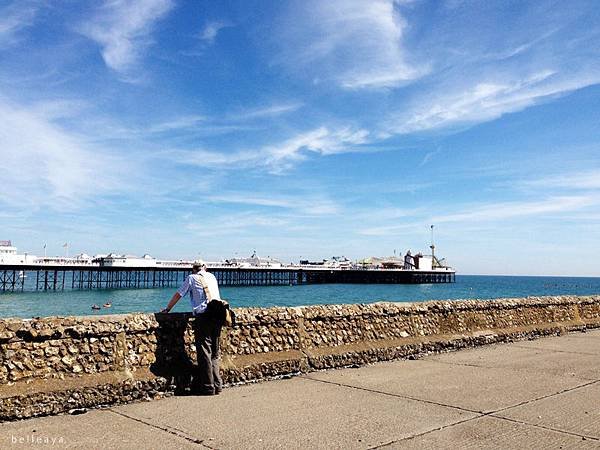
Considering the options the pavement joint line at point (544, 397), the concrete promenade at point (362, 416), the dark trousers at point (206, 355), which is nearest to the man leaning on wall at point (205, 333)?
the dark trousers at point (206, 355)

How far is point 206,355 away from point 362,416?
1895 mm

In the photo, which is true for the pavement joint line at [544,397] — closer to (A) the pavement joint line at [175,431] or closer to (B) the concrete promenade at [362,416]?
(B) the concrete promenade at [362,416]

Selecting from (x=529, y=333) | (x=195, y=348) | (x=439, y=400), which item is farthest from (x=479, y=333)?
(x=195, y=348)

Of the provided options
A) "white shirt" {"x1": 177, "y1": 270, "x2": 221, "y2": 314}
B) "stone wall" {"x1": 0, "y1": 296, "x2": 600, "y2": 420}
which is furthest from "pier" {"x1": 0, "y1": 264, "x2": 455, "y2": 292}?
"white shirt" {"x1": 177, "y1": 270, "x2": 221, "y2": 314}

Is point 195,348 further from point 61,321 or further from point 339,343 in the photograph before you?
point 339,343

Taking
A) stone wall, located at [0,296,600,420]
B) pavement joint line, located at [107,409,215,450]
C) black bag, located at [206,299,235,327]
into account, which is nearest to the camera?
pavement joint line, located at [107,409,215,450]

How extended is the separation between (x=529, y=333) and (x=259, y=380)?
7.23 meters

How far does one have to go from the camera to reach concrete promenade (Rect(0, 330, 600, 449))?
14.8 ft

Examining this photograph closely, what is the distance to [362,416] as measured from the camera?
5277 mm

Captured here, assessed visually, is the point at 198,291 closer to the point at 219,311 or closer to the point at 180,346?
the point at 219,311

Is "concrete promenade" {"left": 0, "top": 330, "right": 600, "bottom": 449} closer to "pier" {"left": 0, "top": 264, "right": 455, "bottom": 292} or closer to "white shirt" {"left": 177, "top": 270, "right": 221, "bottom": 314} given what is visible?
"white shirt" {"left": 177, "top": 270, "right": 221, "bottom": 314}

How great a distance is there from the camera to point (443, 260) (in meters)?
165

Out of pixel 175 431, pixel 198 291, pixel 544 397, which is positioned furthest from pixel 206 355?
pixel 544 397

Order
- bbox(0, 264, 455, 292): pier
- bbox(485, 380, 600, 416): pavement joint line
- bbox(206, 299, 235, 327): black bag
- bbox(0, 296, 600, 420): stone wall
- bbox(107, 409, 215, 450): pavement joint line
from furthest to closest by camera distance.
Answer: bbox(0, 264, 455, 292): pier → bbox(206, 299, 235, 327): black bag → bbox(485, 380, 600, 416): pavement joint line → bbox(0, 296, 600, 420): stone wall → bbox(107, 409, 215, 450): pavement joint line
